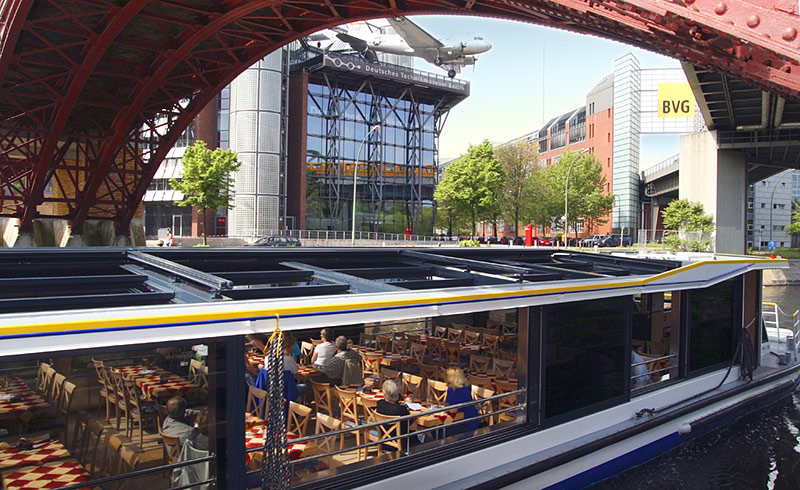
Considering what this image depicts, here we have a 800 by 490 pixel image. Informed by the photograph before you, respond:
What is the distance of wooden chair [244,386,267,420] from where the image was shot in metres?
6.55

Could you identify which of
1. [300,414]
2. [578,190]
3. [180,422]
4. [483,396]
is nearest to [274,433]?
[180,422]

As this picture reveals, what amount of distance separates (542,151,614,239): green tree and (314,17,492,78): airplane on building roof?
14.2m

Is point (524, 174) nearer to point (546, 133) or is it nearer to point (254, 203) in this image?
point (254, 203)

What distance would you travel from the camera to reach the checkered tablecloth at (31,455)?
195 inches

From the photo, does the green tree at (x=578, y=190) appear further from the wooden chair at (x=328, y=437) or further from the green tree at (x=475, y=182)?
the wooden chair at (x=328, y=437)

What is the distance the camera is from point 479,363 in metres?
9.95

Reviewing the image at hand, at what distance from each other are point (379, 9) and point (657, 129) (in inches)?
2669

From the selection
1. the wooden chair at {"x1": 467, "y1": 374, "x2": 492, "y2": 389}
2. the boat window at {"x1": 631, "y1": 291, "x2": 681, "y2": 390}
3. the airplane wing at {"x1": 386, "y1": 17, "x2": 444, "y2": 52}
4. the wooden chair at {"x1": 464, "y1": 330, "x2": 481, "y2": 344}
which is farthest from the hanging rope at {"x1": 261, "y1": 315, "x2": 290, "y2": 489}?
the airplane wing at {"x1": 386, "y1": 17, "x2": 444, "y2": 52}

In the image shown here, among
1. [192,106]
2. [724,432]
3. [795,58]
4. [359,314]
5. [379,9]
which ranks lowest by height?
[724,432]

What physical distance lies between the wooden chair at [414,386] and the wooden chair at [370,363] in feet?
3.34

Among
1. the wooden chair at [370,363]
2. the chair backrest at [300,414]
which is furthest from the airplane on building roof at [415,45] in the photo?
the chair backrest at [300,414]

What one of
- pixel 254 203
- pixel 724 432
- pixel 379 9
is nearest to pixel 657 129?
pixel 254 203

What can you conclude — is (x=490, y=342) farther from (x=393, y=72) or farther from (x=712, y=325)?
(x=393, y=72)

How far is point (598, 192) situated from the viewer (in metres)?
59.8
